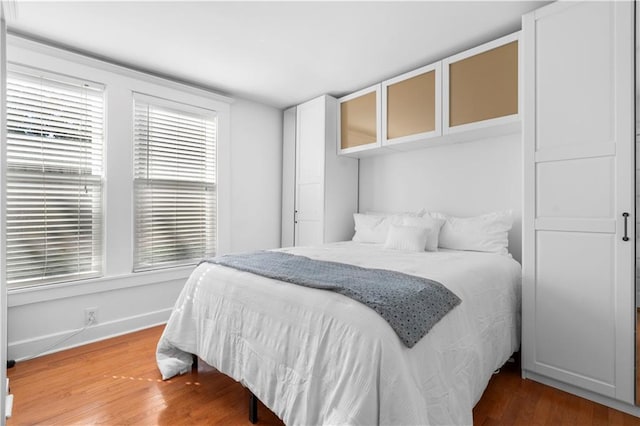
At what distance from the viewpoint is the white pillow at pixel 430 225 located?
8.90 feet

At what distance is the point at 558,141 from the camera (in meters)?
1.97

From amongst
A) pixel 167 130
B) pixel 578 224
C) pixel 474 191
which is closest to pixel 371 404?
pixel 578 224

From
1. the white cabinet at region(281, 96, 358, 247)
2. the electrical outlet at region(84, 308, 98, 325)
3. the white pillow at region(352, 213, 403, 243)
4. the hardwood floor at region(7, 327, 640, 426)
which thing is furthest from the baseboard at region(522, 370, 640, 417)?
the electrical outlet at region(84, 308, 98, 325)

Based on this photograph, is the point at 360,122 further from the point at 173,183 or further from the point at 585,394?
the point at 585,394

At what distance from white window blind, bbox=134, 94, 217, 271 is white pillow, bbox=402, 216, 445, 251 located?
7.00ft

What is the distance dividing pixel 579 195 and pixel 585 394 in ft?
3.91

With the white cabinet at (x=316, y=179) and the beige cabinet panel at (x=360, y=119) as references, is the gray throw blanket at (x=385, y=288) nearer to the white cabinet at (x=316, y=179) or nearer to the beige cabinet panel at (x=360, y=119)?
the white cabinet at (x=316, y=179)

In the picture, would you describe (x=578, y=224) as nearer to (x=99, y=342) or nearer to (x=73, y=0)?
(x=73, y=0)

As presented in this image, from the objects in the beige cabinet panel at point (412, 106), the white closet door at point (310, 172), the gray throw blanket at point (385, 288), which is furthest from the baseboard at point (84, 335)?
the beige cabinet panel at point (412, 106)

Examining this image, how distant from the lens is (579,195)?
1.90 meters

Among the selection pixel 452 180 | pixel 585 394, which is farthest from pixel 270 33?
pixel 585 394

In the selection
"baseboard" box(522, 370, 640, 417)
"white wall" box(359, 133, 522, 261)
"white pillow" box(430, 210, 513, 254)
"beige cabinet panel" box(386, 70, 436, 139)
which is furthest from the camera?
"beige cabinet panel" box(386, 70, 436, 139)

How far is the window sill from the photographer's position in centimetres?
243

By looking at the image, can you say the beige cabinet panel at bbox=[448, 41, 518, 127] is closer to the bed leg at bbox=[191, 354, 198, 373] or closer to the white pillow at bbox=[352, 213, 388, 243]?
the white pillow at bbox=[352, 213, 388, 243]
